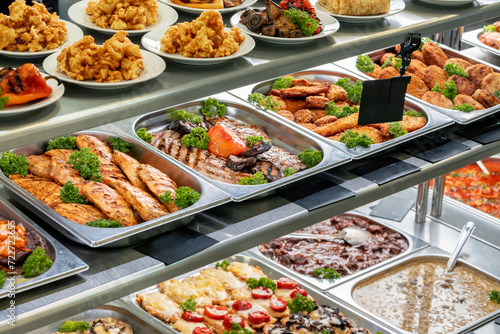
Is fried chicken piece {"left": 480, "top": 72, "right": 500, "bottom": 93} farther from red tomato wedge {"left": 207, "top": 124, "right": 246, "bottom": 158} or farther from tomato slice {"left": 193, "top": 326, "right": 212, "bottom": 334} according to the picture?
tomato slice {"left": 193, "top": 326, "right": 212, "bottom": 334}

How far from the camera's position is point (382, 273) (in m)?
4.25

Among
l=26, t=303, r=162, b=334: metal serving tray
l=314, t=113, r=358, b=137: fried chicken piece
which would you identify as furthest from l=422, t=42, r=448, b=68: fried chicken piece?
l=26, t=303, r=162, b=334: metal serving tray

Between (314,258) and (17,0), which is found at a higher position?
(17,0)

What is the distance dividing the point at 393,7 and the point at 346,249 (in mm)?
1779

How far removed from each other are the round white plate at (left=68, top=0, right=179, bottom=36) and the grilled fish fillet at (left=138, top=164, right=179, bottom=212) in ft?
1.79

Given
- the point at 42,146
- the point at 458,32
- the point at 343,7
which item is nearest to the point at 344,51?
the point at 343,7

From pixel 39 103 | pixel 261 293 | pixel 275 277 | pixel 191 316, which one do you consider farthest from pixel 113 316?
pixel 39 103

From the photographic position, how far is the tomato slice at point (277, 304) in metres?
3.76

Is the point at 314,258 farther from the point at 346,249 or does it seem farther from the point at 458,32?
the point at 458,32

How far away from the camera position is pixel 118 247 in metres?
2.60

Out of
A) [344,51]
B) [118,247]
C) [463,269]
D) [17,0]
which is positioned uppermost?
[17,0]

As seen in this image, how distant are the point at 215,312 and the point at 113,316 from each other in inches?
20.6

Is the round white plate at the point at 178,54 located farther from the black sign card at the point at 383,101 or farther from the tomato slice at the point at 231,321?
the tomato slice at the point at 231,321

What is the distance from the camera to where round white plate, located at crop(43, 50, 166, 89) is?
2.35 metres
